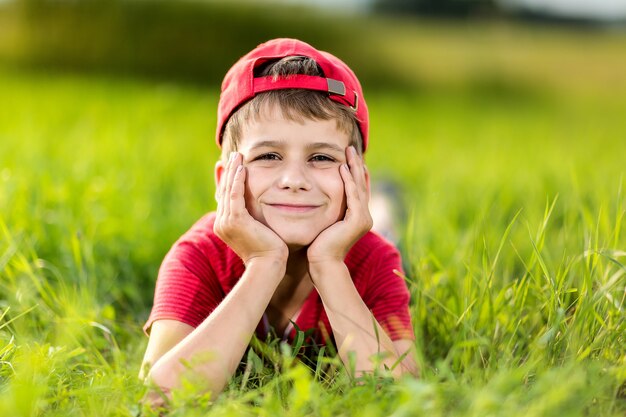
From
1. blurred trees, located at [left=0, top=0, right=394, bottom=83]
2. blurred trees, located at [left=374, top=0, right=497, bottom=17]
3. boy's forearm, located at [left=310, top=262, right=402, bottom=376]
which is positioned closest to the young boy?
boy's forearm, located at [left=310, top=262, right=402, bottom=376]

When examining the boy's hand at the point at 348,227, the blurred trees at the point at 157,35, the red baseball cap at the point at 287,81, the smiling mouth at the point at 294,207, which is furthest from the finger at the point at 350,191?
the blurred trees at the point at 157,35

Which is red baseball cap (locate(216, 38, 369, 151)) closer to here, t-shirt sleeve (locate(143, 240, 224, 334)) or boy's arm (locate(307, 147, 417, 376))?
boy's arm (locate(307, 147, 417, 376))

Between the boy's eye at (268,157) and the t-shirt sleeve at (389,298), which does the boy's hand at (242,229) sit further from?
the t-shirt sleeve at (389,298)

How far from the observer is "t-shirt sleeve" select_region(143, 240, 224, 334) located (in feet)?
7.69

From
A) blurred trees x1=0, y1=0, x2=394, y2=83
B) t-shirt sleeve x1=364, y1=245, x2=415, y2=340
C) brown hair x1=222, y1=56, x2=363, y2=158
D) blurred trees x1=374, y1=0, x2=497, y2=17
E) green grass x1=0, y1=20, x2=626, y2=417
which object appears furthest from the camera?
blurred trees x1=374, y1=0, x2=497, y2=17

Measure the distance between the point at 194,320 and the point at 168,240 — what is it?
127 cm

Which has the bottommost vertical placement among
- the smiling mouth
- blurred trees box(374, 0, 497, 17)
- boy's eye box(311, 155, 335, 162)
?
the smiling mouth

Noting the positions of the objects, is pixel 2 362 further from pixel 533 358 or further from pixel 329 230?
pixel 533 358

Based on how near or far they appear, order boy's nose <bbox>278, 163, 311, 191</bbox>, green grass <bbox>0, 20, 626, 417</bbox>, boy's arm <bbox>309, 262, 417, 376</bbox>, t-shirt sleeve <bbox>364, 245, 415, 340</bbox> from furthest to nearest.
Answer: t-shirt sleeve <bbox>364, 245, 415, 340</bbox>, boy's nose <bbox>278, 163, 311, 191</bbox>, boy's arm <bbox>309, 262, 417, 376</bbox>, green grass <bbox>0, 20, 626, 417</bbox>

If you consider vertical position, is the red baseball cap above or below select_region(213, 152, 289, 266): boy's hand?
above

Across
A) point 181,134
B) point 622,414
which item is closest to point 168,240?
point 622,414

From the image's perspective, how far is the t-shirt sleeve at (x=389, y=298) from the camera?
244 cm

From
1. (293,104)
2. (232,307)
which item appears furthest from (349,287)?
(293,104)

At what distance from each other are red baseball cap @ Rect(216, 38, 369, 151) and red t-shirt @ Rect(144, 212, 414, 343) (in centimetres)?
47
